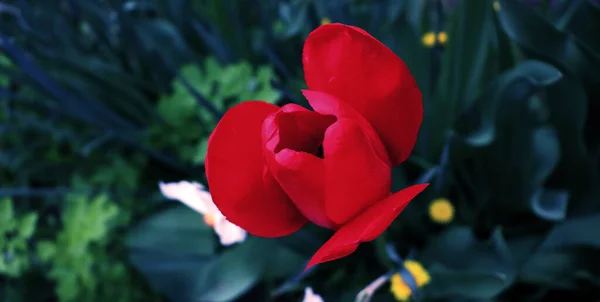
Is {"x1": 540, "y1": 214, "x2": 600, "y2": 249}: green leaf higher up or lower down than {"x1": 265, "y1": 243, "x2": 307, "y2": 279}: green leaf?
lower down

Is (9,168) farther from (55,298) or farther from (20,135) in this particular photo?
(55,298)

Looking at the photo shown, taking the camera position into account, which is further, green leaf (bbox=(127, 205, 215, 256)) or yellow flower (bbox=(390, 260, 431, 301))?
green leaf (bbox=(127, 205, 215, 256))

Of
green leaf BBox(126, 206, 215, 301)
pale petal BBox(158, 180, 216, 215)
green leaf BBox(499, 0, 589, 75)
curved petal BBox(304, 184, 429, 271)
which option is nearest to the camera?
curved petal BBox(304, 184, 429, 271)

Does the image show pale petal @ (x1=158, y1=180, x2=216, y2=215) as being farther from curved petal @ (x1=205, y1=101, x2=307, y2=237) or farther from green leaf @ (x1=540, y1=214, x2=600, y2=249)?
green leaf @ (x1=540, y1=214, x2=600, y2=249)

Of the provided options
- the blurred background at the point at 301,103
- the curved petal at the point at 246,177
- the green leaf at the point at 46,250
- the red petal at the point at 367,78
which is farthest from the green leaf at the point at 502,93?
the green leaf at the point at 46,250

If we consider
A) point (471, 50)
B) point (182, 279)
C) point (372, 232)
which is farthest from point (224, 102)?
point (372, 232)

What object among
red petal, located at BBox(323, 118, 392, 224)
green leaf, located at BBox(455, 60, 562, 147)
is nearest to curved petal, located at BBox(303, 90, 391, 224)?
red petal, located at BBox(323, 118, 392, 224)

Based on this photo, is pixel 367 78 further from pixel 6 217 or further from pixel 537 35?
→ pixel 6 217

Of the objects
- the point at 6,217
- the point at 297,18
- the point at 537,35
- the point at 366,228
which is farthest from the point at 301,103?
the point at 6,217
